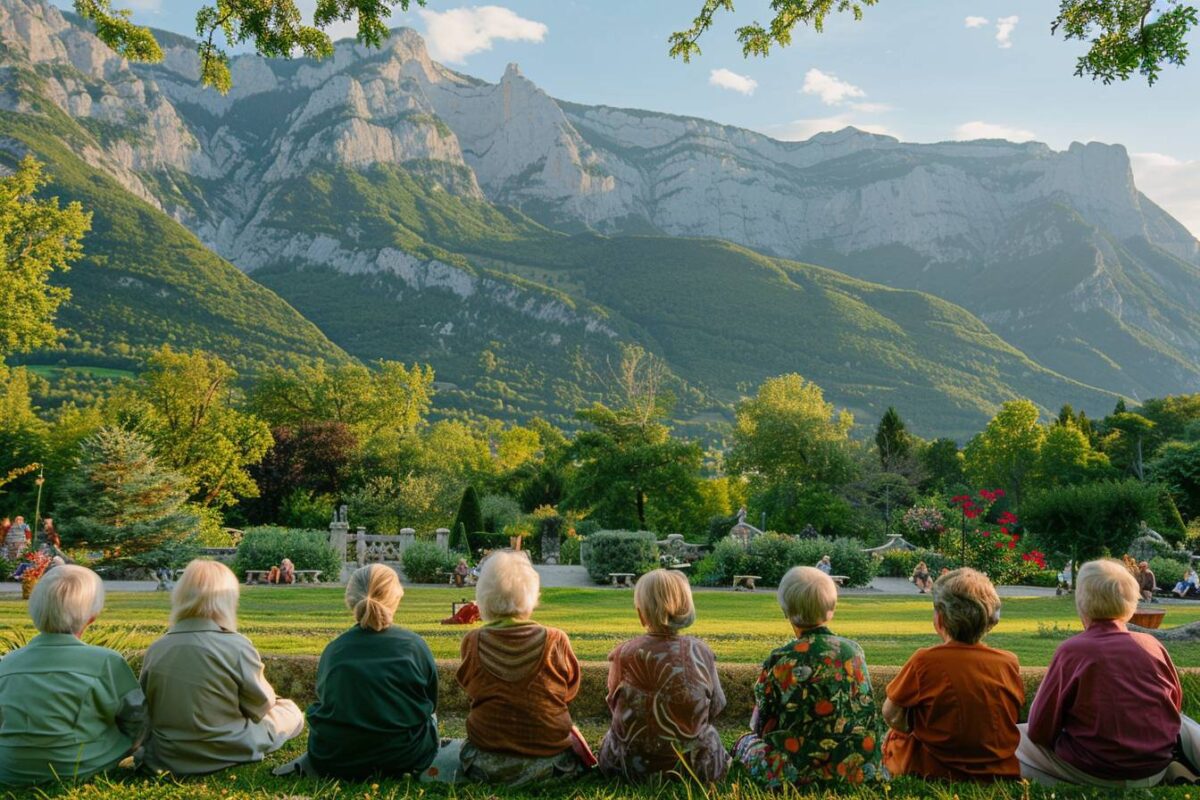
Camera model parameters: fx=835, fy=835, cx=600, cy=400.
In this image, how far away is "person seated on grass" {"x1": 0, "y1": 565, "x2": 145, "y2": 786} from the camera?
155 inches

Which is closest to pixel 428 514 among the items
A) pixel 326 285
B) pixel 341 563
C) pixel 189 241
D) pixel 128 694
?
pixel 341 563

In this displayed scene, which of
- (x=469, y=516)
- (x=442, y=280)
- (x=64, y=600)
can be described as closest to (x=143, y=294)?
(x=442, y=280)

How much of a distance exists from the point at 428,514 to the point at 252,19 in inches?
1122

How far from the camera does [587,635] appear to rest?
10.1 meters

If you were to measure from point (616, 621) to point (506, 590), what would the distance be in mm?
8721

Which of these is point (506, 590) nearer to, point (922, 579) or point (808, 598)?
point (808, 598)

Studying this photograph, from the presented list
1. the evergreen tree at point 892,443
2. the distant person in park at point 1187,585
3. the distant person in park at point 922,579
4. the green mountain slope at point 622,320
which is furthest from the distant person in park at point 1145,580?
the green mountain slope at point 622,320

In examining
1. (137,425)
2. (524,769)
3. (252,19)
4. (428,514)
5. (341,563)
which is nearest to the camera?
(524,769)

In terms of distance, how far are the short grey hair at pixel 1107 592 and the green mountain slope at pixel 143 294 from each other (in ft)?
250

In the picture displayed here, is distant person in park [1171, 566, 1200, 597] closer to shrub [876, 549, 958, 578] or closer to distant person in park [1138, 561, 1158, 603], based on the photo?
distant person in park [1138, 561, 1158, 603]

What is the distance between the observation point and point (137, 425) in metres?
30.5

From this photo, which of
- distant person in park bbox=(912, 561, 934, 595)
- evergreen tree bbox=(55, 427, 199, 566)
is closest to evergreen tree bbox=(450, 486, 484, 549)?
evergreen tree bbox=(55, 427, 199, 566)

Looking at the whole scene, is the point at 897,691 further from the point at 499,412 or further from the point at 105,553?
the point at 499,412

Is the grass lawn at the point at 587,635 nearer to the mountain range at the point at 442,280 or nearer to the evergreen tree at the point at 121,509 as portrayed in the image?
the evergreen tree at the point at 121,509
